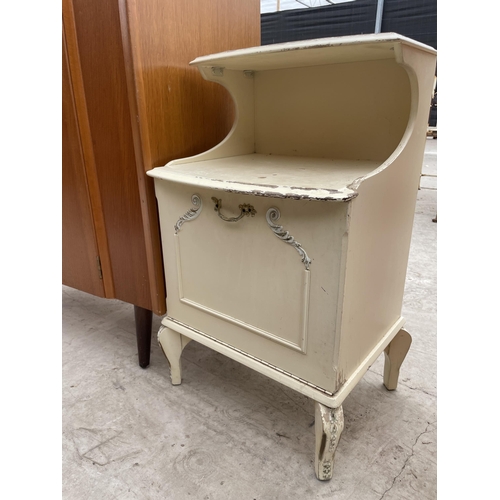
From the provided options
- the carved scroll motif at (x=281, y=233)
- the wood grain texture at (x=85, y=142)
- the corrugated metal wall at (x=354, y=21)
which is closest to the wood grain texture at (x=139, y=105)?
the wood grain texture at (x=85, y=142)

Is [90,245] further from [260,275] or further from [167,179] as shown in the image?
[260,275]

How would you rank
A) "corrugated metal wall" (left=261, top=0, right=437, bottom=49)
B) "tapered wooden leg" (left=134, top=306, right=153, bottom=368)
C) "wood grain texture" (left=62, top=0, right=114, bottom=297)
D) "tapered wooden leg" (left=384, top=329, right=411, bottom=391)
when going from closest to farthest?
"wood grain texture" (left=62, top=0, right=114, bottom=297), "tapered wooden leg" (left=384, top=329, right=411, bottom=391), "tapered wooden leg" (left=134, top=306, right=153, bottom=368), "corrugated metal wall" (left=261, top=0, right=437, bottom=49)

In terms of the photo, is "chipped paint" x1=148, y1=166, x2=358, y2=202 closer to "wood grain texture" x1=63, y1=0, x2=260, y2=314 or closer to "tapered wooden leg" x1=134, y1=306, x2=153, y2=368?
"wood grain texture" x1=63, y1=0, x2=260, y2=314

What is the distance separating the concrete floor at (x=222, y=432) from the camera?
114 cm

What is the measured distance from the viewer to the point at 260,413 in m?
1.41

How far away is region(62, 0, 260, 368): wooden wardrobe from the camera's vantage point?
119 cm

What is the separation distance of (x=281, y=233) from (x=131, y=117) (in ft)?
1.99

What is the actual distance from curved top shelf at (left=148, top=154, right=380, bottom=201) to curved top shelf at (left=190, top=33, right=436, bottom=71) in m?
0.30

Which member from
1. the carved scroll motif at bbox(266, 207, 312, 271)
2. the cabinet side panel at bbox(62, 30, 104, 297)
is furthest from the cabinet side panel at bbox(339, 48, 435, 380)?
the cabinet side panel at bbox(62, 30, 104, 297)

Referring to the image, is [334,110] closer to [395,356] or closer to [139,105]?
[139,105]

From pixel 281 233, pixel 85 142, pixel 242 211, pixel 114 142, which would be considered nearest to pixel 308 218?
pixel 281 233

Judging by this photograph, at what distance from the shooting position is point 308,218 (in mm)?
951

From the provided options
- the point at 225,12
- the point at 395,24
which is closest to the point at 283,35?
the point at 395,24

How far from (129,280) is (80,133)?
54 cm
